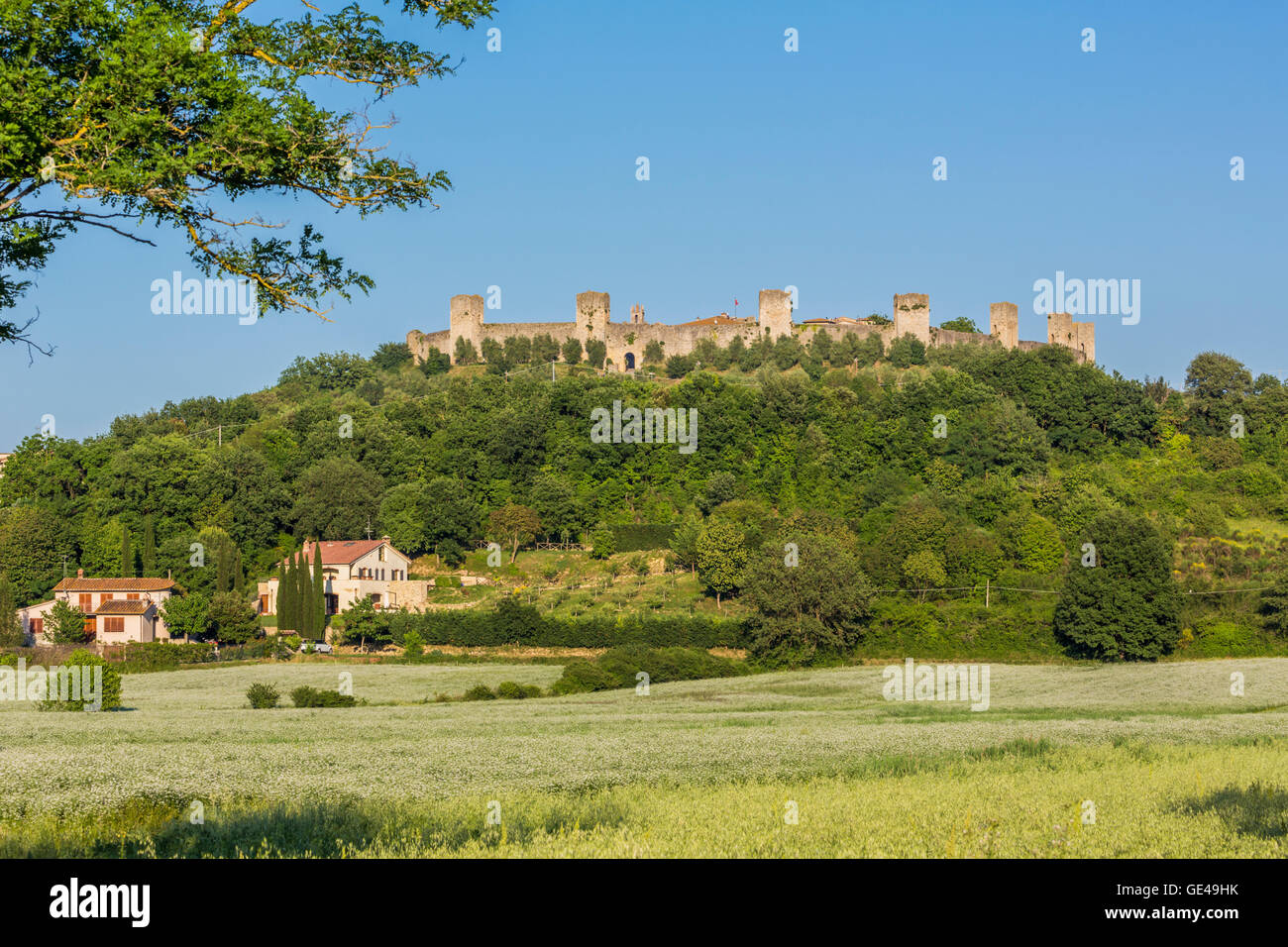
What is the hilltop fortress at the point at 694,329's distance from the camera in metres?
112

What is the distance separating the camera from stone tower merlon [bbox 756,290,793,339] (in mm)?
113688

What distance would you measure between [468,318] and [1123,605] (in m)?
81.3

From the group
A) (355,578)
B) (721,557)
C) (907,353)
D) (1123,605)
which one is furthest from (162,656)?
(907,353)

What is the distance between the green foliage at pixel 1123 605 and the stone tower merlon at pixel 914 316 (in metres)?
62.8

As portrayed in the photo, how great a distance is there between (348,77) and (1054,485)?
213 feet

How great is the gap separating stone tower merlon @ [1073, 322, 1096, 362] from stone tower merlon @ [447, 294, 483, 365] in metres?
61.5

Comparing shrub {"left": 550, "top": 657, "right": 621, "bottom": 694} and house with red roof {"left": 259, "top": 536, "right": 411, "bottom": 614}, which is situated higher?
house with red roof {"left": 259, "top": 536, "right": 411, "bottom": 614}

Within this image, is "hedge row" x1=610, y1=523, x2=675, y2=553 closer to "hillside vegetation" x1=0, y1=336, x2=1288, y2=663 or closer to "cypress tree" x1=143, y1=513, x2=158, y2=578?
"hillside vegetation" x1=0, y1=336, x2=1288, y2=663

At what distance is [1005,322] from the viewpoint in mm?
118125

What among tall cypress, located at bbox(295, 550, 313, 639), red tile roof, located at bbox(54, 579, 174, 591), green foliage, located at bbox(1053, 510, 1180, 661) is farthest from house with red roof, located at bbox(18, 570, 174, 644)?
green foliage, located at bbox(1053, 510, 1180, 661)

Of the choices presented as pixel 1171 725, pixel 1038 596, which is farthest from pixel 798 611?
pixel 1171 725

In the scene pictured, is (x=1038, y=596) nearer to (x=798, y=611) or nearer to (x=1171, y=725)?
(x=798, y=611)

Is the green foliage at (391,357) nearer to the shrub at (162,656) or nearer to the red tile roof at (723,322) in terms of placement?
the red tile roof at (723,322)
